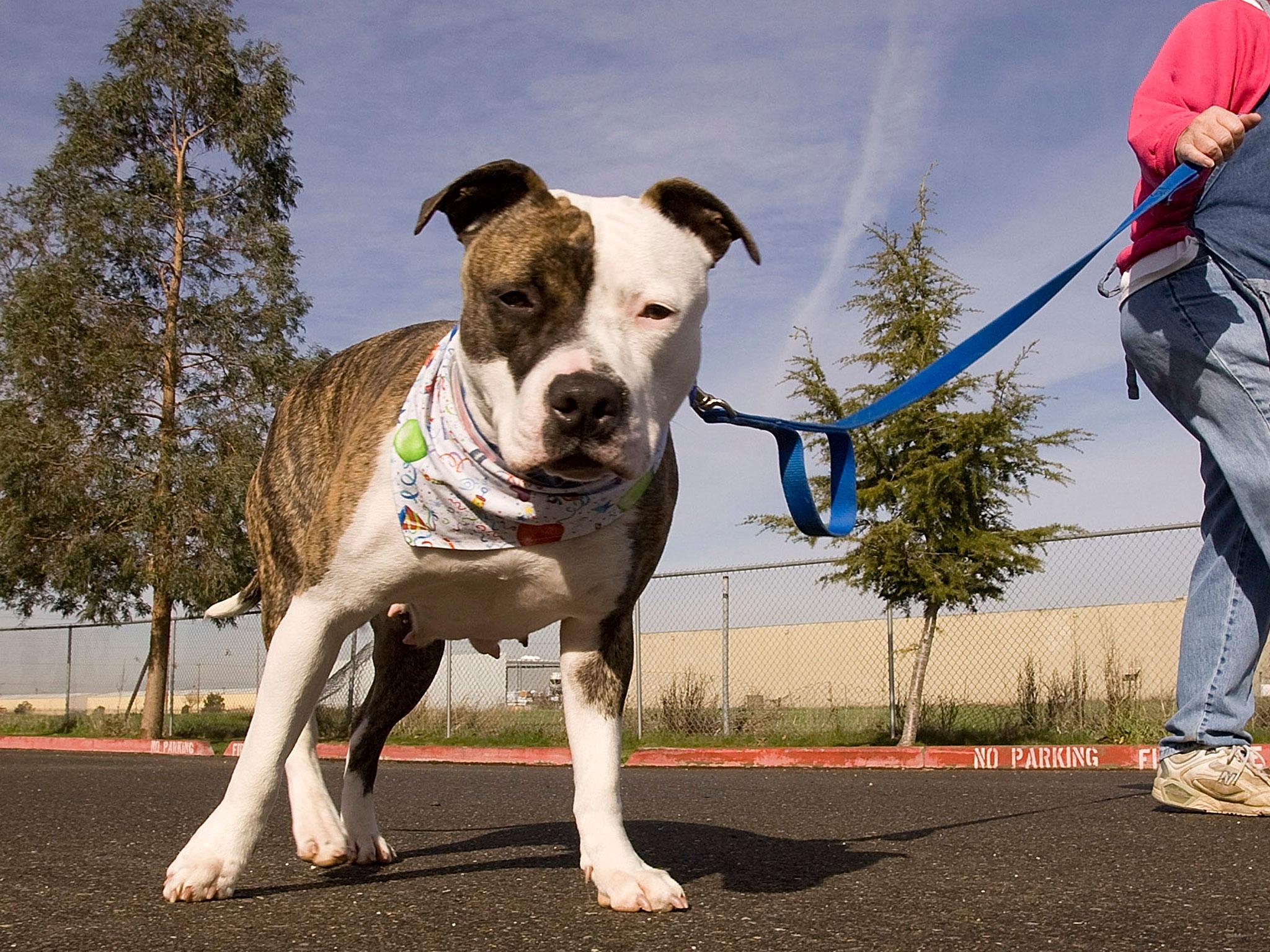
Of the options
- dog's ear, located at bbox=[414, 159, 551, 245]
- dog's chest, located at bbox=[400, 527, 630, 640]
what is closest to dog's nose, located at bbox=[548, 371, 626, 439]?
dog's chest, located at bbox=[400, 527, 630, 640]

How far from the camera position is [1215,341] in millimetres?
4172

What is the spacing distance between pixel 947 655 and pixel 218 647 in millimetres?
10890

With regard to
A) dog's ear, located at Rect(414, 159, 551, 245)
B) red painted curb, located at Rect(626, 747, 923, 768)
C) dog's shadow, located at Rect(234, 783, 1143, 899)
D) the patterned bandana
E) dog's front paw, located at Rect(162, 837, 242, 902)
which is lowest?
red painted curb, located at Rect(626, 747, 923, 768)

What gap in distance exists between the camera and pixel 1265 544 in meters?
4.11

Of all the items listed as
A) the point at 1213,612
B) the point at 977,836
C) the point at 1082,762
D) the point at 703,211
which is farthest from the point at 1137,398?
the point at 1082,762

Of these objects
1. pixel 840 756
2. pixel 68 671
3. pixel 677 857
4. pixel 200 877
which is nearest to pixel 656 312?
pixel 200 877

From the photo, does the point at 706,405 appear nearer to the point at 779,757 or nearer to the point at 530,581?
the point at 530,581

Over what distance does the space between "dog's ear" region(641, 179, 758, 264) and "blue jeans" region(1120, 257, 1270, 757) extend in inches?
72.4

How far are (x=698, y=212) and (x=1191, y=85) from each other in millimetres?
2005

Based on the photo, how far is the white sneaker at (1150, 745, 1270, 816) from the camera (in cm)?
439

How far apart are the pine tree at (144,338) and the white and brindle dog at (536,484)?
613 inches

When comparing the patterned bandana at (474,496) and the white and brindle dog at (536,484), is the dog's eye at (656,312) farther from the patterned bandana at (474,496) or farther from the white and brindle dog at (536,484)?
the patterned bandana at (474,496)

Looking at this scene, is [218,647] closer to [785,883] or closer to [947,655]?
[947,655]

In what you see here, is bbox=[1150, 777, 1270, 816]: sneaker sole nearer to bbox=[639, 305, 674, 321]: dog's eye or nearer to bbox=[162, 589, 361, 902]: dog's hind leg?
bbox=[639, 305, 674, 321]: dog's eye
